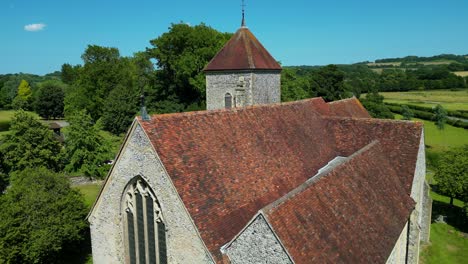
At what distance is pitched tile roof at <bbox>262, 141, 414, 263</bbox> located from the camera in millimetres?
9508

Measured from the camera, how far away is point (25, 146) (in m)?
31.8

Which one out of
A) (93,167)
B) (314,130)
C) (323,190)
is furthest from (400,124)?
(93,167)

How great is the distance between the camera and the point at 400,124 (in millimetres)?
19672

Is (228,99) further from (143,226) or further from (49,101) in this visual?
(49,101)

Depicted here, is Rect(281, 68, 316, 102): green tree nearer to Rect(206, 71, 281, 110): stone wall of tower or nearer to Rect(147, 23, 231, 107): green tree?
Rect(147, 23, 231, 107): green tree

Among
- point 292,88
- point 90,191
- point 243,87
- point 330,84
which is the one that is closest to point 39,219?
point 243,87

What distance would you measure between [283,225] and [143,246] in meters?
6.28

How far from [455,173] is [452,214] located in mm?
4116

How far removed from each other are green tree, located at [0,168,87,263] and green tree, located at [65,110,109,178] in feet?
59.3

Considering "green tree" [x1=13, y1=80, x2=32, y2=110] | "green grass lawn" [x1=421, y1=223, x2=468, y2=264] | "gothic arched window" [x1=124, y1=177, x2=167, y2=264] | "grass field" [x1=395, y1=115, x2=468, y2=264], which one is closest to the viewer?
"gothic arched window" [x1=124, y1=177, x2=167, y2=264]

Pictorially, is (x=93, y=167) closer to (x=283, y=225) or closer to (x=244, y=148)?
(x=244, y=148)

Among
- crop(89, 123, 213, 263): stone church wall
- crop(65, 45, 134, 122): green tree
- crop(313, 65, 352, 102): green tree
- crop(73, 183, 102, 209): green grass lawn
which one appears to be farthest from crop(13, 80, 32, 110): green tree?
crop(89, 123, 213, 263): stone church wall

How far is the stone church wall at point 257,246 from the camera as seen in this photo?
8.95 metres

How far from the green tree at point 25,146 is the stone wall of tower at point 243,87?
55.5ft
